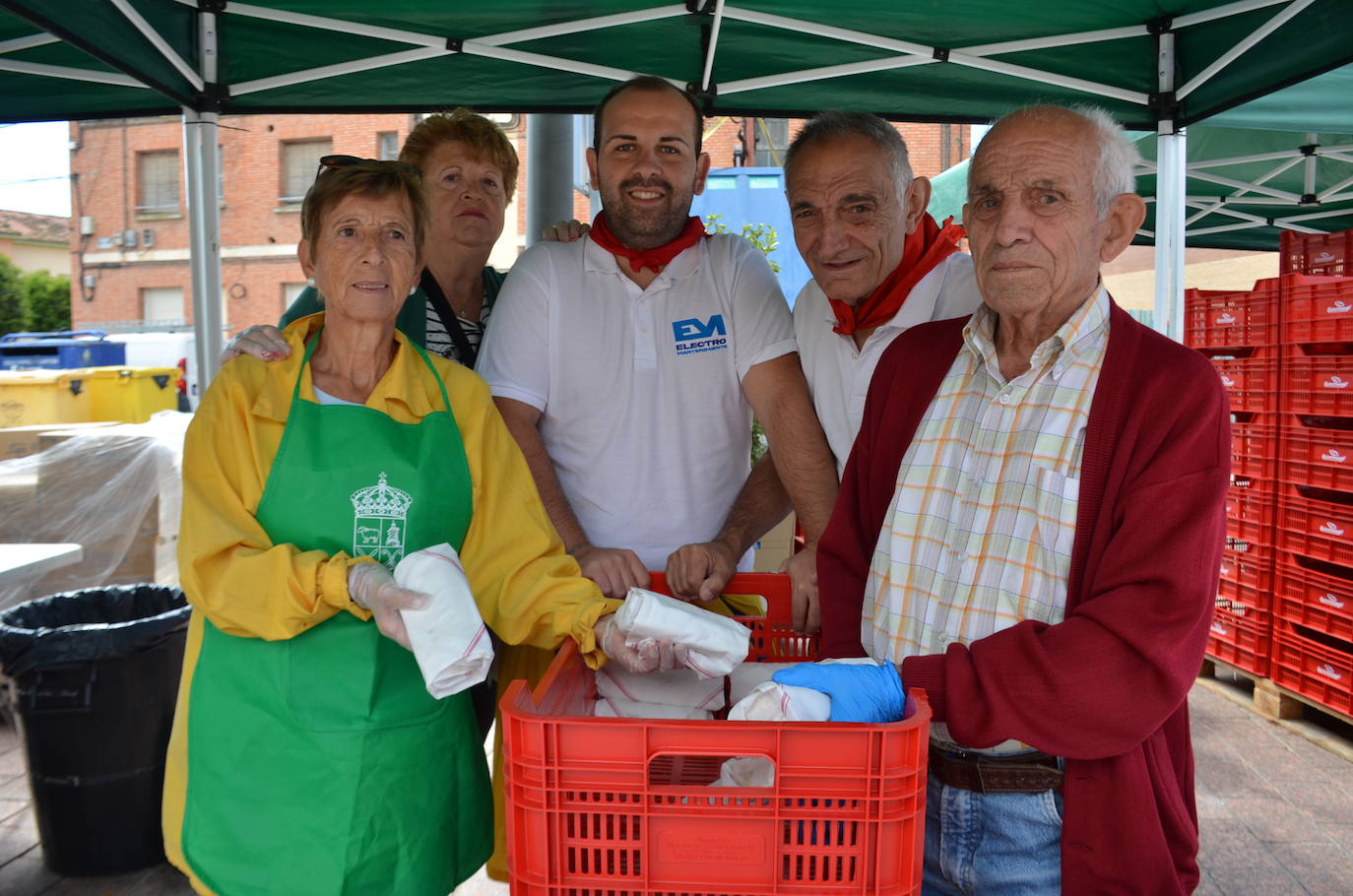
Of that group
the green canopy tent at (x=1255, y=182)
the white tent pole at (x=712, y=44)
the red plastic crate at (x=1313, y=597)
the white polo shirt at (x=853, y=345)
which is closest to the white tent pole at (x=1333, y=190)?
the green canopy tent at (x=1255, y=182)

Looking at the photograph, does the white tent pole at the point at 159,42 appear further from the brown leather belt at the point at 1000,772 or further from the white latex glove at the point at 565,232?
the brown leather belt at the point at 1000,772

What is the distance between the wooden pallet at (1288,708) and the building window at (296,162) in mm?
23454

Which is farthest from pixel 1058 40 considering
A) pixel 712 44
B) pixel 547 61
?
pixel 547 61

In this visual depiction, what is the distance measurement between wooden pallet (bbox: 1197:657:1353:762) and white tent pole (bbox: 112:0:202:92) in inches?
209

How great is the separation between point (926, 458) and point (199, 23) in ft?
10.3

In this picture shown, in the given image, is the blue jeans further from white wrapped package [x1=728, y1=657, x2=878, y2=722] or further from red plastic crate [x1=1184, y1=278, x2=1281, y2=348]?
red plastic crate [x1=1184, y1=278, x2=1281, y2=348]

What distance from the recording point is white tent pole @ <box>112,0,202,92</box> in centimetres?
308

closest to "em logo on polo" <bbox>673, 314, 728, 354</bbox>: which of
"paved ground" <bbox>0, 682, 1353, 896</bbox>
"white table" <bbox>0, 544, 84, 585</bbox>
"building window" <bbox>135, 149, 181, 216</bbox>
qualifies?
"paved ground" <bbox>0, 682, 1353, 896</bbox>

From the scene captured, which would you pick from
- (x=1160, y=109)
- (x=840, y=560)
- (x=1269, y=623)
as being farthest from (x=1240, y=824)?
(x=840, y=560)

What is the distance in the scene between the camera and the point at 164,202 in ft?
85.0

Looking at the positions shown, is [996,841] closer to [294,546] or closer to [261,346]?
[294,546]

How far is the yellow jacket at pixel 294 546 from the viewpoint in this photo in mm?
1671

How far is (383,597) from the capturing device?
5.02 feet

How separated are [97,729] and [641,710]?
9.44 feet
